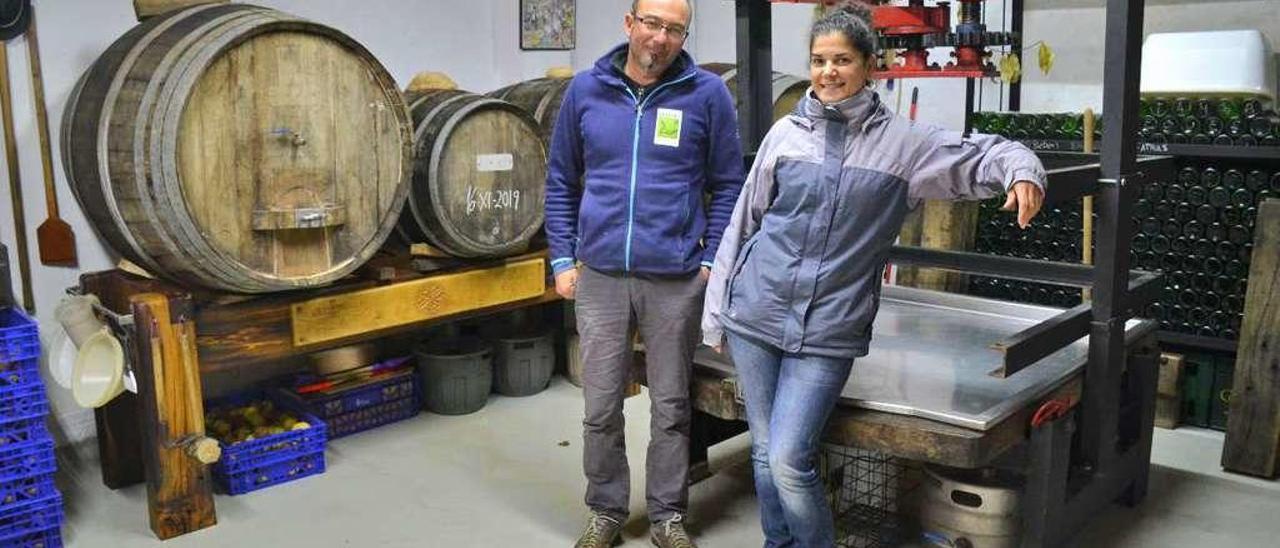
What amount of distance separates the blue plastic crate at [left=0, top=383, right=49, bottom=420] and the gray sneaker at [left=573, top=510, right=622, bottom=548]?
1598 mm

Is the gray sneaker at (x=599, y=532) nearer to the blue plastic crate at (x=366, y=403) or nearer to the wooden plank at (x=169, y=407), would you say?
the wooden plank at (x=169, y=407)

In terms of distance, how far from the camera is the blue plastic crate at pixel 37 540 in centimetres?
290

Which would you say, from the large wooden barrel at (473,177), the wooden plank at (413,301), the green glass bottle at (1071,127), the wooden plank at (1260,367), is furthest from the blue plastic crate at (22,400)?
the wooden plank at (1260,367)

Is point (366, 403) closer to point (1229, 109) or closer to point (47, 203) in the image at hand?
point (47, 203)

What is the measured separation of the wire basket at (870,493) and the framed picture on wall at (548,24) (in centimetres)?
274

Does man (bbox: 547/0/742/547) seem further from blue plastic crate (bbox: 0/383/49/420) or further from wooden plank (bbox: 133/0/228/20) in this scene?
blue plastic crate (bbox: 0/383/49/420)

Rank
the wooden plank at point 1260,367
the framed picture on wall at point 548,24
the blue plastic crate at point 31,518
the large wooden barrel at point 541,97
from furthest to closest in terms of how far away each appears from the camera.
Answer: the framed picture on wall at point 548,24
the large wooden barrel at point 541,97
the wooden plank at point 1260,367
the blue plastic crate at point 31,518

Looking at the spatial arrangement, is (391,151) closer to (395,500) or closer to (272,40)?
(272,40)

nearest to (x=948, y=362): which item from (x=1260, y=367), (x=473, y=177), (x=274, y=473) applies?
(x=1260, y=367)

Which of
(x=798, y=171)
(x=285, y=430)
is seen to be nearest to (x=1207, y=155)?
(x=798, y=171)

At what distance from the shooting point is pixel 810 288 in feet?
7.36

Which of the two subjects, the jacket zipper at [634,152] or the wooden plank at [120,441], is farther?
the wooden plank at [120,441]

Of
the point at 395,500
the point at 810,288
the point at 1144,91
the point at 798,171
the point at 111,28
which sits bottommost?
the point at 395,500

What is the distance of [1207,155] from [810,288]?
2287mm
